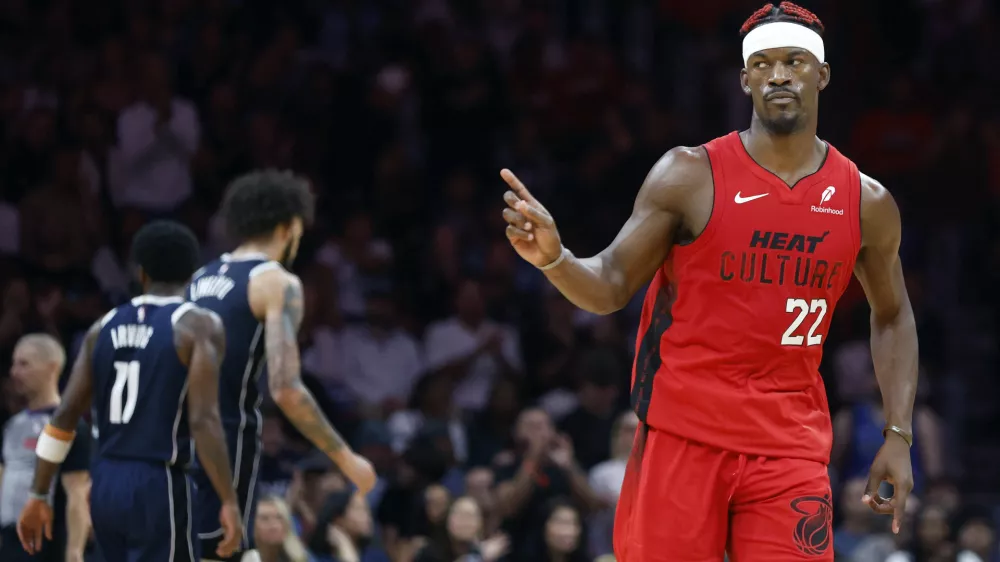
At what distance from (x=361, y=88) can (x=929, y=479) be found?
5.54m

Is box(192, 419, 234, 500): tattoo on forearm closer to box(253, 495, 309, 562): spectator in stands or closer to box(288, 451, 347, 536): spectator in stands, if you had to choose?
box(253, 495, 309, 562): spectator in stands

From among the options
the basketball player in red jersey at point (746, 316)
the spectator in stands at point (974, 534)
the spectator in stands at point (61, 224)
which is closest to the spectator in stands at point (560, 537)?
the spectator in stands at point (974, 534)

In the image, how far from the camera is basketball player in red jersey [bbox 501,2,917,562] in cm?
470

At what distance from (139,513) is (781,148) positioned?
9.64 feet

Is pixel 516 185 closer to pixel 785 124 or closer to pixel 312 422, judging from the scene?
pixel 785 124

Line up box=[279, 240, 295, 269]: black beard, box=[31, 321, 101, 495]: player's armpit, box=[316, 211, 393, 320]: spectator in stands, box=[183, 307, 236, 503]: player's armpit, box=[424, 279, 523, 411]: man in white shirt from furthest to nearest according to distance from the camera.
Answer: box=[316, 211, 393, 320]: spectator in stands
box=[424, 279, 523, 411]: man in white shirt
box=[279, 240, 295, 269]: black beard
box=[31, 321, 101, 495]: player's armpit
box=[183, 307, 236, 503]: player's armpit

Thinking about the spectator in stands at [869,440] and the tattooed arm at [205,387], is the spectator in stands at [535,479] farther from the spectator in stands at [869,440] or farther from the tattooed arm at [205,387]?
the tattooed arm at [205,387]

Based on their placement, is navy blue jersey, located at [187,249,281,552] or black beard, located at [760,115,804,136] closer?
black beard, located at [760,115,804,136]

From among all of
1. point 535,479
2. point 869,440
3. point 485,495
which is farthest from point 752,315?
point 869,440

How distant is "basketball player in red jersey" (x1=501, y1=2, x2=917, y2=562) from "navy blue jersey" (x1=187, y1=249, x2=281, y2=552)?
8.07ft

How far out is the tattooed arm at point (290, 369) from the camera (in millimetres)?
6594

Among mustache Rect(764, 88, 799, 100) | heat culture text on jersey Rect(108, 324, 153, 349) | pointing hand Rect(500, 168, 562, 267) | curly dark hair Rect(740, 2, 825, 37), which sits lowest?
heat culture text on jersey Rect(108, 324, 153, 349)

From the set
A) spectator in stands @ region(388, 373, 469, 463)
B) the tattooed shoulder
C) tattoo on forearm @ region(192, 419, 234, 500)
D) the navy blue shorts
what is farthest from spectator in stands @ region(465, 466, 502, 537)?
the navy blue shorts

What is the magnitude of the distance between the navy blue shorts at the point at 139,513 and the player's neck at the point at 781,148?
9.13ft
